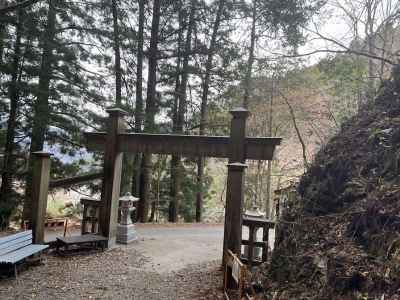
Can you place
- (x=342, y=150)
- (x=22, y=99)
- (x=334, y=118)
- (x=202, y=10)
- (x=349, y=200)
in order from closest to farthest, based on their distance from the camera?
1. (x=349, y=200)
2. (x=342, y=150)
3. (x=22, y=99)
4. (x=334, y=118)
5. (x=202, y=10)

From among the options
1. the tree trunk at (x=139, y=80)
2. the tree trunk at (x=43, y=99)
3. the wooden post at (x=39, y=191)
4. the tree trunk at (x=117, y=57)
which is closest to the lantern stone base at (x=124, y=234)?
the wooden post at (x=39, y=191)

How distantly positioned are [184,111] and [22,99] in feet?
19.7

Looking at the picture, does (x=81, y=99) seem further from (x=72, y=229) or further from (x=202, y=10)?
(x=202, y=10)

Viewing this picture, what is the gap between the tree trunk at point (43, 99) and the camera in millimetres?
9336

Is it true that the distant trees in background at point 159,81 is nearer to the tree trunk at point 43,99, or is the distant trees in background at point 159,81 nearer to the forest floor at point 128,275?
the tree trunk at point 43,99

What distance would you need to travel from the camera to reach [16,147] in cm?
1001

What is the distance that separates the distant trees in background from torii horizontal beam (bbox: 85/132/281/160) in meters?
3.12

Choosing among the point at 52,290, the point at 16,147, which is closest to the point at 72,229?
the point at 16,147

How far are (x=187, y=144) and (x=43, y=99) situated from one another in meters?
5.58

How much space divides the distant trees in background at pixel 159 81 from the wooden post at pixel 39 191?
353 centimetres

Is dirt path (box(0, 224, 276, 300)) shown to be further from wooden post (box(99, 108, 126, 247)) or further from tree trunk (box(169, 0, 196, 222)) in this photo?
tree trunk (box(169, 0, 196, 222))

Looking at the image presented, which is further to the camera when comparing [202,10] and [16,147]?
[202,10]

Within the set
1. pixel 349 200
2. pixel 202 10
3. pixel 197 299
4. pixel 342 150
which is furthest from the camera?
pixel 202 10

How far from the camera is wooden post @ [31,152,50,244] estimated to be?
20.4 ft
